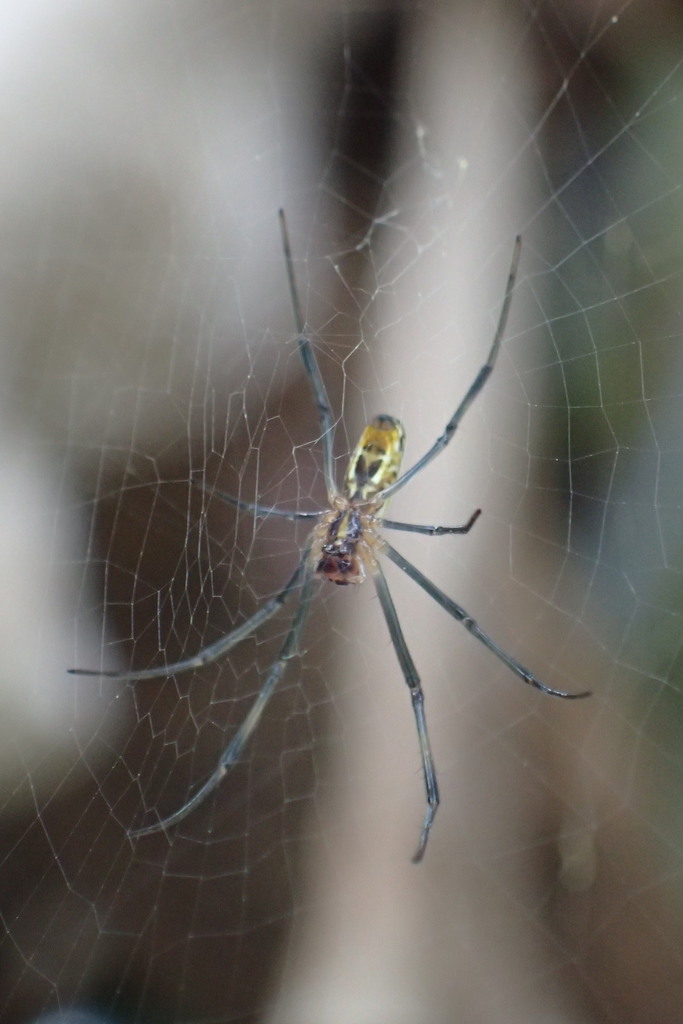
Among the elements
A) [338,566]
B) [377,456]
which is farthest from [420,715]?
[377,456]

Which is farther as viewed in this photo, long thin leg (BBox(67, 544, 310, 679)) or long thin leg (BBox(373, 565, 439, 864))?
long thin leg (BBox(373, 565, 439, 864))

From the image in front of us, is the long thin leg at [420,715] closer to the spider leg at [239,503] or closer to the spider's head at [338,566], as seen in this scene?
the spider's head at [338,566]

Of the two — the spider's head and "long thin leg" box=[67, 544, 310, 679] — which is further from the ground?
the spider's head

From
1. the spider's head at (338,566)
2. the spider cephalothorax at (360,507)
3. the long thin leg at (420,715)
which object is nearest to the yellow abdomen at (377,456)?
the spider cephalothorax at (360,507)

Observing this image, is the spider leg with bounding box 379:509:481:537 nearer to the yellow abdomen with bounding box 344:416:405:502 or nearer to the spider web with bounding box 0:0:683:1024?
the yellow abdomen with bounding box 344:416:405:502

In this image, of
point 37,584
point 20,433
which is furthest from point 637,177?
point 37,584

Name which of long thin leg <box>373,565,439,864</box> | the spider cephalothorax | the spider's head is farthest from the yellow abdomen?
long thin leg <box>373,565,439,864</box>

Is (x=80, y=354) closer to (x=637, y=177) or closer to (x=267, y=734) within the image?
(x=267, y=734)

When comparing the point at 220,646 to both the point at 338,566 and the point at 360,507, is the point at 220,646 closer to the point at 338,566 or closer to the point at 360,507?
the point at 338,566
